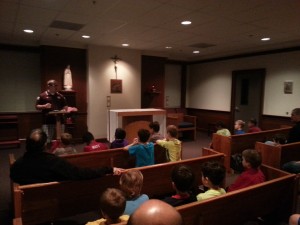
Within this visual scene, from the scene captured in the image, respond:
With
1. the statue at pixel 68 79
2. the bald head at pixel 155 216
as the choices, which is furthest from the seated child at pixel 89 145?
the statue at pixel 68 79

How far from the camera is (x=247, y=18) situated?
3867 millimetres

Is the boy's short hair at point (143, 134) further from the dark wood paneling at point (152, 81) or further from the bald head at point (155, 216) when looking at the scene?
the dark wood paneling at point (152, 81)

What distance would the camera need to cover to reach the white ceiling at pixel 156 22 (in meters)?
3.32

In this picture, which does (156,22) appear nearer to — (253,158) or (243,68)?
(253,158)

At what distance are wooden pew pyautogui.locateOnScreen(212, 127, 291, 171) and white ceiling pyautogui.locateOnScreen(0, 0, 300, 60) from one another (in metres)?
1.98

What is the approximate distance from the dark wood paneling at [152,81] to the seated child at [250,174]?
5.20 m

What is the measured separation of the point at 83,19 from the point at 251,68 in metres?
4.85

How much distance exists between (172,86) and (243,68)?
2530mm

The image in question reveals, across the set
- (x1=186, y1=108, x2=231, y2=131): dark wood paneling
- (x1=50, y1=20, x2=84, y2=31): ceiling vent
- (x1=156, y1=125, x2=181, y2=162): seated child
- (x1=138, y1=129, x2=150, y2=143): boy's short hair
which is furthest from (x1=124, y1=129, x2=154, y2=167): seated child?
(x1=186, y1=108, x2=231, y2=131): dark wood paneling

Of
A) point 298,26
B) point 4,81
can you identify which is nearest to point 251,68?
point 298,26

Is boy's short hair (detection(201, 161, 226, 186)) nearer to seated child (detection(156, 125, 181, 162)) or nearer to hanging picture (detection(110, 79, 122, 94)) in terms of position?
seated child (detection(156, 125, 181, 162))

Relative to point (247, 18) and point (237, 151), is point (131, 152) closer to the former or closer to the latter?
point (237, 151)

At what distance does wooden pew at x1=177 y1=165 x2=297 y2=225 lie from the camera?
1.55 m

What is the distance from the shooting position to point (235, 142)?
4137 mm
